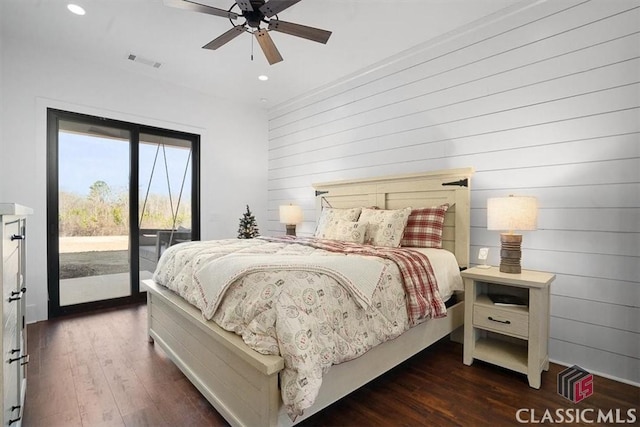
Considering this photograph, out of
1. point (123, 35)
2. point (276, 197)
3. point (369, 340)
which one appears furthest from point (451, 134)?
point (123, 35)

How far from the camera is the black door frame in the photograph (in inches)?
131

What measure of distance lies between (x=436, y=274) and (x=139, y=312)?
10.7 ft

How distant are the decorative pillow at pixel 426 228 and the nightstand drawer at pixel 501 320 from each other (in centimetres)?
68

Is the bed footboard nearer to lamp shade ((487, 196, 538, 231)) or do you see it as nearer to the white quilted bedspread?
the white quilted bedspread

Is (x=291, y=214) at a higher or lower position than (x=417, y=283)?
higher

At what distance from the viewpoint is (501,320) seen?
2205 millimetres

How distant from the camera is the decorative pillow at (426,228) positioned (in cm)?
281

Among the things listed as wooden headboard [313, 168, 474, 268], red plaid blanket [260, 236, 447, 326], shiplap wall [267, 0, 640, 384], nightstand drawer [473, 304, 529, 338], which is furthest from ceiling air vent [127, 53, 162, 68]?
nightstand drawer [473, 304, 529, 338]

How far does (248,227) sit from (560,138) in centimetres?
375

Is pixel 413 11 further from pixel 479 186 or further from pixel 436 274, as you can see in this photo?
pixel 436 274

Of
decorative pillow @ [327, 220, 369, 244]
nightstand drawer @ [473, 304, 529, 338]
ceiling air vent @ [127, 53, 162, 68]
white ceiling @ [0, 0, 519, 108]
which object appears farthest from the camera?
ceiling air vent @ [127, 53, 162, 68]

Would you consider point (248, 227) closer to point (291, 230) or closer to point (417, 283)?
point (291, 230)

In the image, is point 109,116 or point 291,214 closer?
point 109,116

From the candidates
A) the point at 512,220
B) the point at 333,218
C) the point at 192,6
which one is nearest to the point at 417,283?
the point at 512,220
